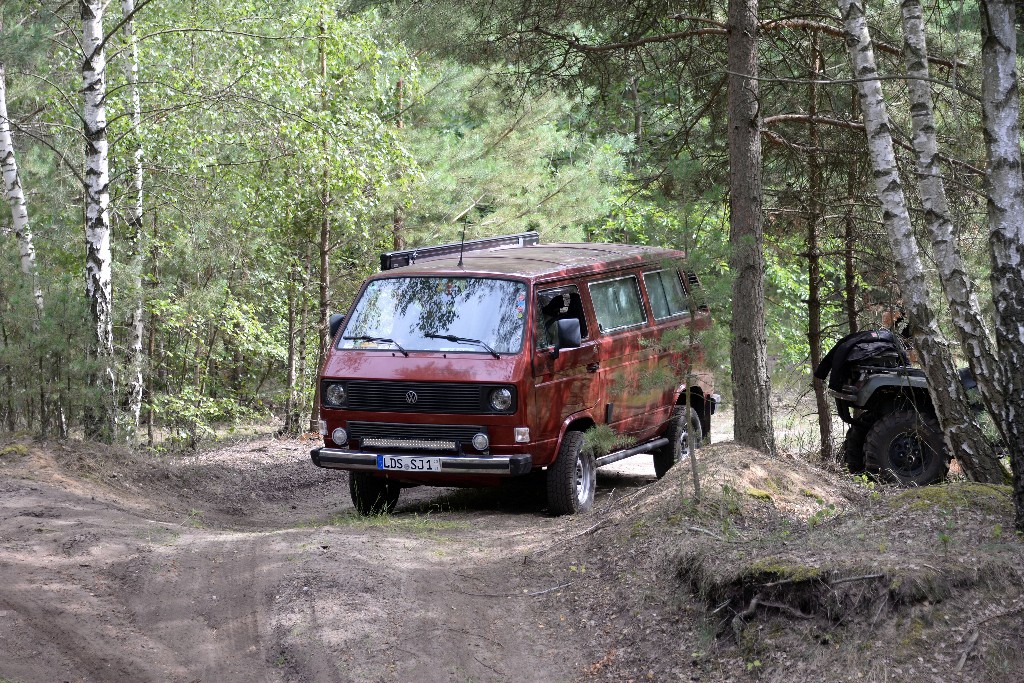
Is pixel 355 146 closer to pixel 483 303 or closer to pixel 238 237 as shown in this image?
pixel 238 237

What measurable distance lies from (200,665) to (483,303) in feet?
14.3

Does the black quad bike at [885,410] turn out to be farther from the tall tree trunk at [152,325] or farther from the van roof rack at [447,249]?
the tall tree trunk at [152,325]

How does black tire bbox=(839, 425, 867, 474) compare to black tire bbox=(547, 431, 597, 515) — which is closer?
black tire bbox=(547, 431, 597, 515)

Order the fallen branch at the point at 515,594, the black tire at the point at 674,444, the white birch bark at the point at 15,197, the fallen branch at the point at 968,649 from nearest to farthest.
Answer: the fallen branch at the point at 968,649 → the fallen branch at the point at 515,594 → the black tire at the point at 674,444 → the white birch bark at the point at 15,197

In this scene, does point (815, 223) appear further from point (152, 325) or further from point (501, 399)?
point (152, 325)

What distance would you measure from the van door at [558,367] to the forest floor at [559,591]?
94 cm

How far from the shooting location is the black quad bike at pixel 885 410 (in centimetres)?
1026

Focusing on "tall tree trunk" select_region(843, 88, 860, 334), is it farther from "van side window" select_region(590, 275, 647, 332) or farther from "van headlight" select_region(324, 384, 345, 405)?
"van headlight" select_region(324, 384, 345, 405)

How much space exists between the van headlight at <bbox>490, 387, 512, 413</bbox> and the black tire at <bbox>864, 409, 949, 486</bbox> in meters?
4.05

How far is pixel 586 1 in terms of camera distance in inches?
416

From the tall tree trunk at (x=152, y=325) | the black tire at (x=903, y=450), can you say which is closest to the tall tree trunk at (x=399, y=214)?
the tall tree trunk at (x=152, y=325)

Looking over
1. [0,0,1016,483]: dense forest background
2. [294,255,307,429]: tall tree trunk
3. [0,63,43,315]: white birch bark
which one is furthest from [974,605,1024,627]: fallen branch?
[294,255,307,429]: tall tree trunk

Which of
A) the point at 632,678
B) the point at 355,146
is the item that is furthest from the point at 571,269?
the point at 355,146

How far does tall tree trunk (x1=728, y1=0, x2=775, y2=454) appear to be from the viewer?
Result: 30.9 feet
